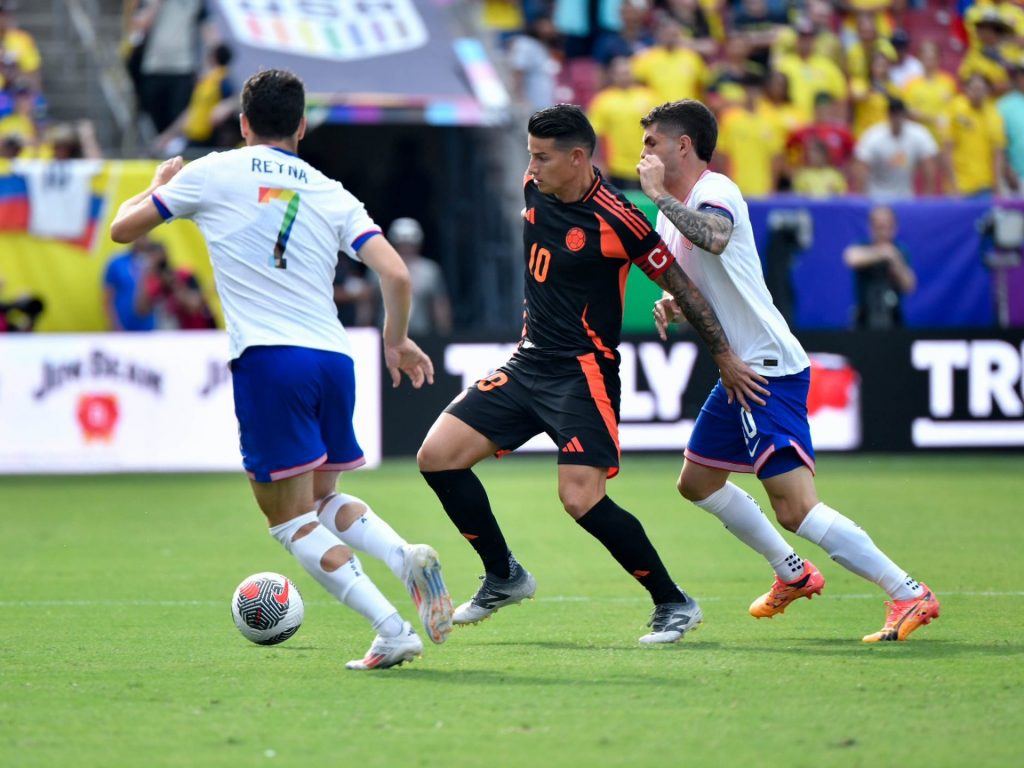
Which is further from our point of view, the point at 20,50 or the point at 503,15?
the point at 503,15

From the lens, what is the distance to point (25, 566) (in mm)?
9891

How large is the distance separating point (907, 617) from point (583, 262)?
76.6 inches

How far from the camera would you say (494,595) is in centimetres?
736

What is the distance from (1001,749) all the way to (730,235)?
8.53 feet

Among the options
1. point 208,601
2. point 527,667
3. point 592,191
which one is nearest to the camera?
point 527,667

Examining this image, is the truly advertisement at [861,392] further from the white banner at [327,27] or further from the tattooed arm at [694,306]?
the tattooed arm at [694,306]

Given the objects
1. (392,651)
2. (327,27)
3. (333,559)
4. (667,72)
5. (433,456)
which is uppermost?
(327,27)

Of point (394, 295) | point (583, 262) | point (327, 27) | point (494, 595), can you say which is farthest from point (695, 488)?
point (327, 27)

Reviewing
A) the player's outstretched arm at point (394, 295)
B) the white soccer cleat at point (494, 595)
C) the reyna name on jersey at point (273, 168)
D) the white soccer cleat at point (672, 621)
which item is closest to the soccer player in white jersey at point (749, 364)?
the white soccer cleat at point (672, 621)

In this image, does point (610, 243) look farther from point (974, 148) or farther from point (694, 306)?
point (974, 148)

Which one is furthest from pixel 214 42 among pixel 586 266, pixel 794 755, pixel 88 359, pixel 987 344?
pixel 794 755

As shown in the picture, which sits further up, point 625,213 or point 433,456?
point 625,213

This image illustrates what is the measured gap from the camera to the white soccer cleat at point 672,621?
6.97 m

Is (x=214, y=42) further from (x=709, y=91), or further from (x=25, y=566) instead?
(x=25, y=566)
